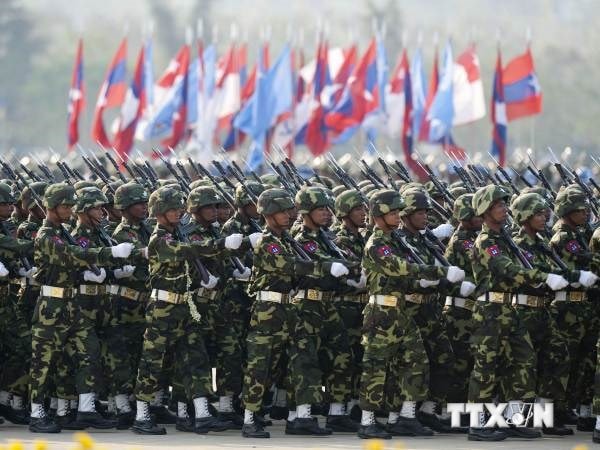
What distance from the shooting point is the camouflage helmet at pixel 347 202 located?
1434cm

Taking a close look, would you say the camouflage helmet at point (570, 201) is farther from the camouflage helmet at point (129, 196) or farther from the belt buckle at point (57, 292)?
the belt buckle at point (57, 292)

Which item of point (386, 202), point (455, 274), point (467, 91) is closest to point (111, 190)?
point (386, 202)

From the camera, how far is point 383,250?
13586 millimetres

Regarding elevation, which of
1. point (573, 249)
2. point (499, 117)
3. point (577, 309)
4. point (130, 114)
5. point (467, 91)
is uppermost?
point (467, 91)

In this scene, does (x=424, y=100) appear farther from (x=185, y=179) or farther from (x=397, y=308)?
(x=397, y=308)

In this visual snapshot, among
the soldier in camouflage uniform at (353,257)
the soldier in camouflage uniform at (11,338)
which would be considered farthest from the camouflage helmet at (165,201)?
the soldier in camouflage uniform at (353,257)

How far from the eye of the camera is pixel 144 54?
32.6m

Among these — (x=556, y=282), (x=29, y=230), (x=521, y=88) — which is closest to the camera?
(x=556, y=282)

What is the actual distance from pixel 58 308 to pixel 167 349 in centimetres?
85

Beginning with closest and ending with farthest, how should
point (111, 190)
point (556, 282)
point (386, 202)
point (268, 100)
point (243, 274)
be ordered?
point (556, 282) → point (386, 202) → point (243, 274) → point (111, 190) → point (268, 100)

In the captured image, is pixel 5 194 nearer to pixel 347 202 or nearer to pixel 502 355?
pixel 347 202

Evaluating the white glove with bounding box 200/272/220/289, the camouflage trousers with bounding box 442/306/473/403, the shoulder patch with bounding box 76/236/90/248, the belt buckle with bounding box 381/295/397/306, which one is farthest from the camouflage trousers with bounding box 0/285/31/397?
the camouflage trousers with bounding box 442/306/473/403

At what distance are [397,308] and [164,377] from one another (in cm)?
187

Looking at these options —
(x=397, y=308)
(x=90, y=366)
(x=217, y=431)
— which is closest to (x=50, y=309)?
(x=90, y=366)
